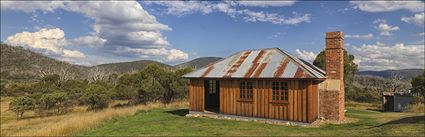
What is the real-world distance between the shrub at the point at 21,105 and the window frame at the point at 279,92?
22.1 meters

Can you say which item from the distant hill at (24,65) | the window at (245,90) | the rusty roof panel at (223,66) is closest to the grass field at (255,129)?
the window at (245,90)

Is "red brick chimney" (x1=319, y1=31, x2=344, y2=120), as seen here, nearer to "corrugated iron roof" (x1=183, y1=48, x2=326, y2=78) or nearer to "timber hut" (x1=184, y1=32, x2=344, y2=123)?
"timber hut" (x1=184, y1=32, x2=344, y2=123)

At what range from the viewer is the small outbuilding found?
27006mm

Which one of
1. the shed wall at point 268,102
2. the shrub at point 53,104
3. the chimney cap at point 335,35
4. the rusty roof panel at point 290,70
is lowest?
the shrub at point 53,104

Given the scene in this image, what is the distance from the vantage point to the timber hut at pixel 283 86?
1644 centimetres

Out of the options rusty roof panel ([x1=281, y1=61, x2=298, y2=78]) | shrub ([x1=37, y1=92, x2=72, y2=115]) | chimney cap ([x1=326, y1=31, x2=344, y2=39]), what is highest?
chimney cap ([x1=326, y1=31, x2=344, y2=39])

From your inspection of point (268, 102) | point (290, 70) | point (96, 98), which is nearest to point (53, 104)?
point (96, 98)

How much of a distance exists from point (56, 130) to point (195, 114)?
7308 mm

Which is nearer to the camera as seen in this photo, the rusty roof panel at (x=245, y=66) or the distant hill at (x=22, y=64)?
the rusty roof panel at (x=245, y=66)

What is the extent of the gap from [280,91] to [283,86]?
0.29m

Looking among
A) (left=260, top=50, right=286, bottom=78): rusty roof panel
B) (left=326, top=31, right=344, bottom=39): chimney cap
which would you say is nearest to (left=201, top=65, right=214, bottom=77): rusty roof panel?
(left=260, top=50, right=286, bottom=78): rusty roof panel

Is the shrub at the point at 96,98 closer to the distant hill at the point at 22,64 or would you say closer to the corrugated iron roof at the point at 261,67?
the corrugated iron roof at the point at 261,67

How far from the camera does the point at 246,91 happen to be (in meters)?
18.5

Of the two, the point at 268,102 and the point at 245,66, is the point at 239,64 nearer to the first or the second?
the point at 245,66
